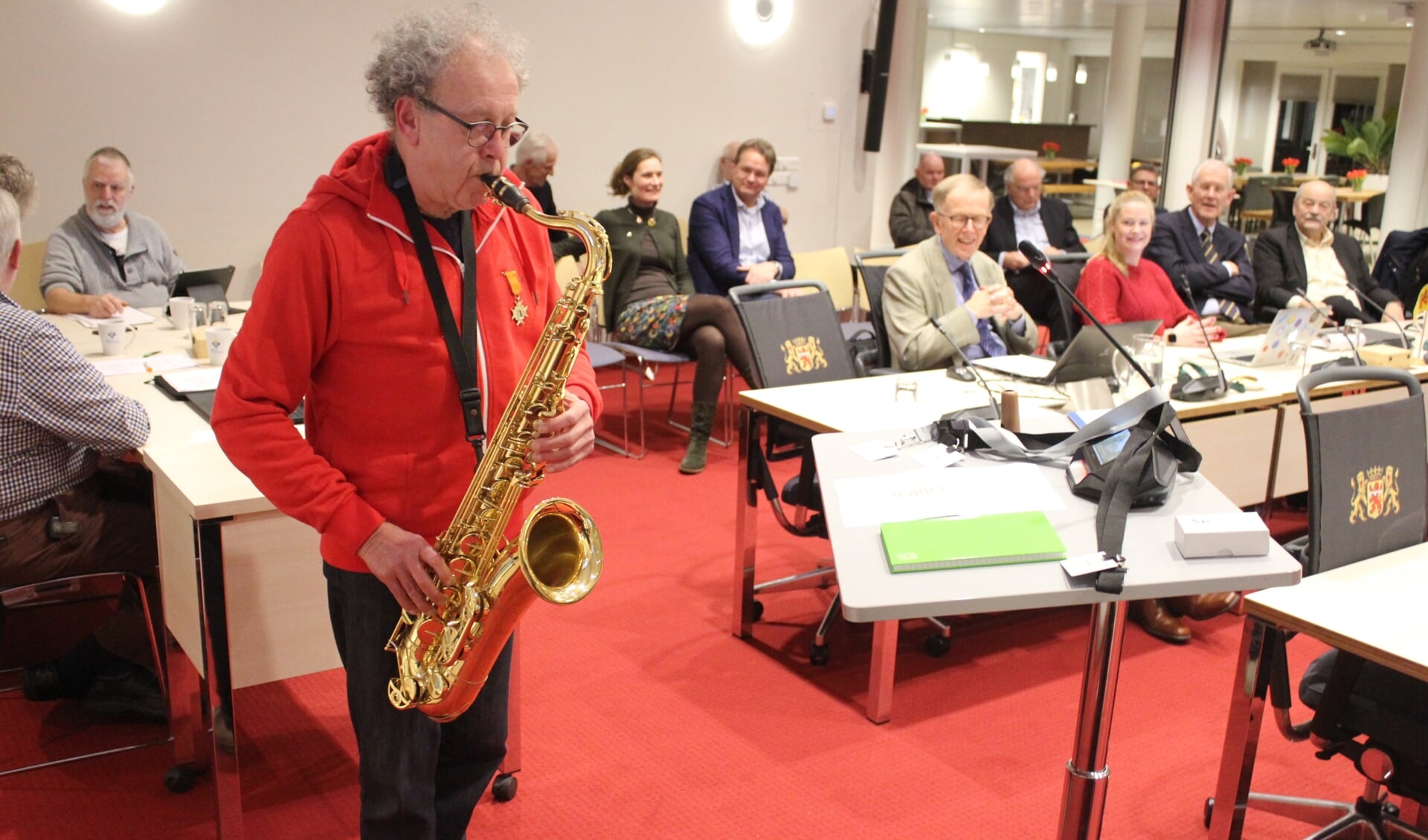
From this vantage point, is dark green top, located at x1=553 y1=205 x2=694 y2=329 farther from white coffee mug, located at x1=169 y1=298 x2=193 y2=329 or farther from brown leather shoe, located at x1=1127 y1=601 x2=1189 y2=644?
brown leather shoe, located at x1=1127 y1=601 x2=1189 y2=644

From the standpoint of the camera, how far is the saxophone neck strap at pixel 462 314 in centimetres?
157

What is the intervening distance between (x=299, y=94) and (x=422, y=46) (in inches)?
184

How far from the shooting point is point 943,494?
174 centimetres

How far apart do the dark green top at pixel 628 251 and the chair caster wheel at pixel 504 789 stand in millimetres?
3094

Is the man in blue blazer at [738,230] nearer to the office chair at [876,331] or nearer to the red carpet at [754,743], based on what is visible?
the office chair at [876,331]

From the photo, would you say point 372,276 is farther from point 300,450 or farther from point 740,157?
point 740,157

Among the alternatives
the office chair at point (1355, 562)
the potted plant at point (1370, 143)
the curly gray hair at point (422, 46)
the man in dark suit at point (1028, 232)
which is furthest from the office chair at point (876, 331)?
the potted plant at point (1370, 143)

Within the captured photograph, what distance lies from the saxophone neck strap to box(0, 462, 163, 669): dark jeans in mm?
1317

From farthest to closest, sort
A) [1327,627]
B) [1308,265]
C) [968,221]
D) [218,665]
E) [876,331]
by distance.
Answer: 1. [1308,265]
2. [876,331]
3. [968,221]
4. [218,665]
5. [1327,627]

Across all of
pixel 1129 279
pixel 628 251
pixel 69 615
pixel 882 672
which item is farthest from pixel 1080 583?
pixel 628 251

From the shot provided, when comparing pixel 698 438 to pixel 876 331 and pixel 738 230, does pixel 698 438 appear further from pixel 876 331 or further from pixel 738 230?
pixel 738 230

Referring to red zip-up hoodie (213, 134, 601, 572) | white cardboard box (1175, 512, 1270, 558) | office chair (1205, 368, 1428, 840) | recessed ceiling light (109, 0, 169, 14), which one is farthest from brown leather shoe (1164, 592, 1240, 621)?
recessed ceiling light (109, 0, 169, 14)

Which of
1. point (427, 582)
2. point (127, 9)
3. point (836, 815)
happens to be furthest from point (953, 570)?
point (127, 9)

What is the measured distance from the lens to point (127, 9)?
5176 mm
